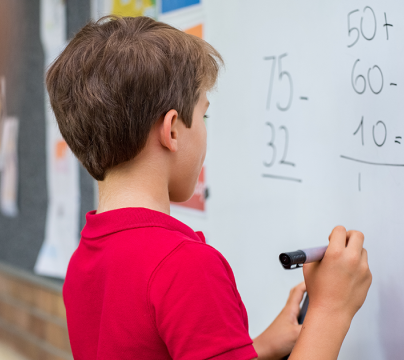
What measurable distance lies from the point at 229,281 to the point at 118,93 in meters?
0.20

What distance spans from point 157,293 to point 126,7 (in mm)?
757

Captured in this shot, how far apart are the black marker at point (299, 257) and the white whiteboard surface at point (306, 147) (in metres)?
0.13

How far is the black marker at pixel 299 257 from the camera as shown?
40 centimetres

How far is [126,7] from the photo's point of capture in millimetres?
953

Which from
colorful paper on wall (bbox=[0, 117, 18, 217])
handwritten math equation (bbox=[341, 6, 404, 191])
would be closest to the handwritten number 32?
handwritten math equation (bbox=[341, 6, 404, 191])

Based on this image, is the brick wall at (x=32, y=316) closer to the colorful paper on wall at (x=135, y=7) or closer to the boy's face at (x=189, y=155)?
the colorful paper on wall at (x=135, y=7)

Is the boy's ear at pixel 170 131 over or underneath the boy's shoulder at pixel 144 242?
over

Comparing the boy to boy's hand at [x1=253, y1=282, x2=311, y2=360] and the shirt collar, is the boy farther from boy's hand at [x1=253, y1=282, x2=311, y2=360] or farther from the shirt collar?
boy's hand at [x1=253, y1=282, x2=311, y2=360]

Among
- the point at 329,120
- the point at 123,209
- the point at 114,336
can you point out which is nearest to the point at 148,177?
the point at 123,209

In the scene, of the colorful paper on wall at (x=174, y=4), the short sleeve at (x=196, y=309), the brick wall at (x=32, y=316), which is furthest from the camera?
the brick wall at (x=32, y=316)

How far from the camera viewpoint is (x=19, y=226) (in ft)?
4.43

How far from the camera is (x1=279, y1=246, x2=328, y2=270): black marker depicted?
1.30 feet

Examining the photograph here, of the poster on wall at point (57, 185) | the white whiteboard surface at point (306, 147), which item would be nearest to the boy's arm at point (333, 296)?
the white whiteboard surface at point (306, 147)

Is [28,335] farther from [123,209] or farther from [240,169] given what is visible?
[123,209]
